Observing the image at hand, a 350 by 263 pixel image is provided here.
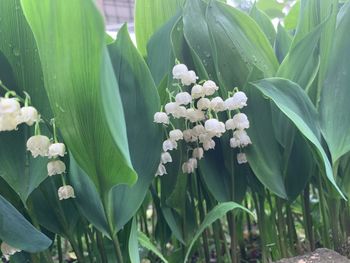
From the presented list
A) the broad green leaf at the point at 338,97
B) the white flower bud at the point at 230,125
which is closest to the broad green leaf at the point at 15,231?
the white flower bud at the point at 230,125

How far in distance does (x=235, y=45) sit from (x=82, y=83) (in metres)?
0.30

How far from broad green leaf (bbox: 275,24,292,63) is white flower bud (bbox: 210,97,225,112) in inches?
10.2

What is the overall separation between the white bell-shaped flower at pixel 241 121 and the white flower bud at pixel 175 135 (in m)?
0.08

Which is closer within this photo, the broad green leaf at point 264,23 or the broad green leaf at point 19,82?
Answer: the broad green leaf at point 19,82

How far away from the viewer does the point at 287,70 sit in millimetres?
725

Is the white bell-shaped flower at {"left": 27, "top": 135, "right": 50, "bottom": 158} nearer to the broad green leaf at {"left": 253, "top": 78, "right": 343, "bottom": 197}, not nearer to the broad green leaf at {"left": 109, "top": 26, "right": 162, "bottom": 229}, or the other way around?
the broad green leaf at {"left": 109, "top": 26, "right": 162, "bottom": 229}

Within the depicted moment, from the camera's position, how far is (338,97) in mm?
709

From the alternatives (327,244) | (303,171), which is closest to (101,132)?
(303,171)

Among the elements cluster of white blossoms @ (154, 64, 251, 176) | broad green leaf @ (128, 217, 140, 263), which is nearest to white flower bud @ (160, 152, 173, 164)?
cluster of white blossoms @ (154, 64, 251, 176)

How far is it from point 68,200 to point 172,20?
1.05 ft

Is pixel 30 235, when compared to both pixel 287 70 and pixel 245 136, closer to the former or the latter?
pixel 245 136

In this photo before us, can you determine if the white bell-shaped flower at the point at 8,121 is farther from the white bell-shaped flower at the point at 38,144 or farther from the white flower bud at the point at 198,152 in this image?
the white flower bud at the point at 198,152

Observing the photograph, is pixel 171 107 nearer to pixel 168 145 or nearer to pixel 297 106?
pixel 168 145

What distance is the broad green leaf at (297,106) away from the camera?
2.07 feet
